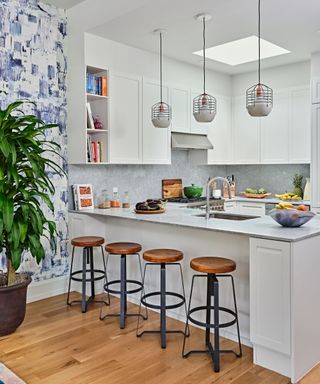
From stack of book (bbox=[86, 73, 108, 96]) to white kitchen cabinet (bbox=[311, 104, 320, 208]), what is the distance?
8.48 feet

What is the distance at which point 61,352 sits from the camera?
290 centimetres

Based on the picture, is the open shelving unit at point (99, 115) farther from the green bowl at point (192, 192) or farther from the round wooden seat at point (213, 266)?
the round wooden seat at point (213, 266)

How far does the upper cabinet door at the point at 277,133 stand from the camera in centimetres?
558

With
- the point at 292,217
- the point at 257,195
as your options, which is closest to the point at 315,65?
the point at 257,195

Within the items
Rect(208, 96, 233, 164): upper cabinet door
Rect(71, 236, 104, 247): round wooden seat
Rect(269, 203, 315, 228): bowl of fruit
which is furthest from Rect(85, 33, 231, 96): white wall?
Rect(269, 203, 315, 228): bowl of fruit

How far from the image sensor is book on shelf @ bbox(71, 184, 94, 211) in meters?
4.30

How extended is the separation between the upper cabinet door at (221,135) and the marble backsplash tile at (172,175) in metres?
0.32

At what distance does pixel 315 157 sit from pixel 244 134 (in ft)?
4.56

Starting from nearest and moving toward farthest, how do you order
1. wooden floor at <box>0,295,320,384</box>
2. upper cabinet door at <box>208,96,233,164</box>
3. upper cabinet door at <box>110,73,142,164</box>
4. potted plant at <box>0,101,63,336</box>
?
wooden floor at <box>0,295,320,384</box> < potted plant at <box>0,101,63,336</box> < upper cabinet door at <box>110,73,142,164</box> < upper cabinet door at <box>208,96,233,164</box>

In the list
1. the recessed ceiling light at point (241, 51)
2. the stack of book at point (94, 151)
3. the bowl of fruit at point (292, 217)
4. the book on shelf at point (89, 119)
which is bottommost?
the bowl of fruit at point (292, 217)

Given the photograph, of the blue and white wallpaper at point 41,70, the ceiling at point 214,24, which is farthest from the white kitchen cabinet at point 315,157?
the blue and white wallpaper at point 41,70

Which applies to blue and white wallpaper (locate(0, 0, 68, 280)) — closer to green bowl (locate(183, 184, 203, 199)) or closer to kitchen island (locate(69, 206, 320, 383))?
→ kitchen island (locate(69, 206, 320, 383))

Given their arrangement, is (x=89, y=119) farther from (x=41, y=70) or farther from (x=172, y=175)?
(x=172, y=175)

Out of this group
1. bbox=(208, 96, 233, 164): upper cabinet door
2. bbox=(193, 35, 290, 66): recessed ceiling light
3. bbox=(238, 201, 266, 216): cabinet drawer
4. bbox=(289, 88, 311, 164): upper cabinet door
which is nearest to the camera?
bbox=(193, 35, 290, 66): recessed ceiling light
